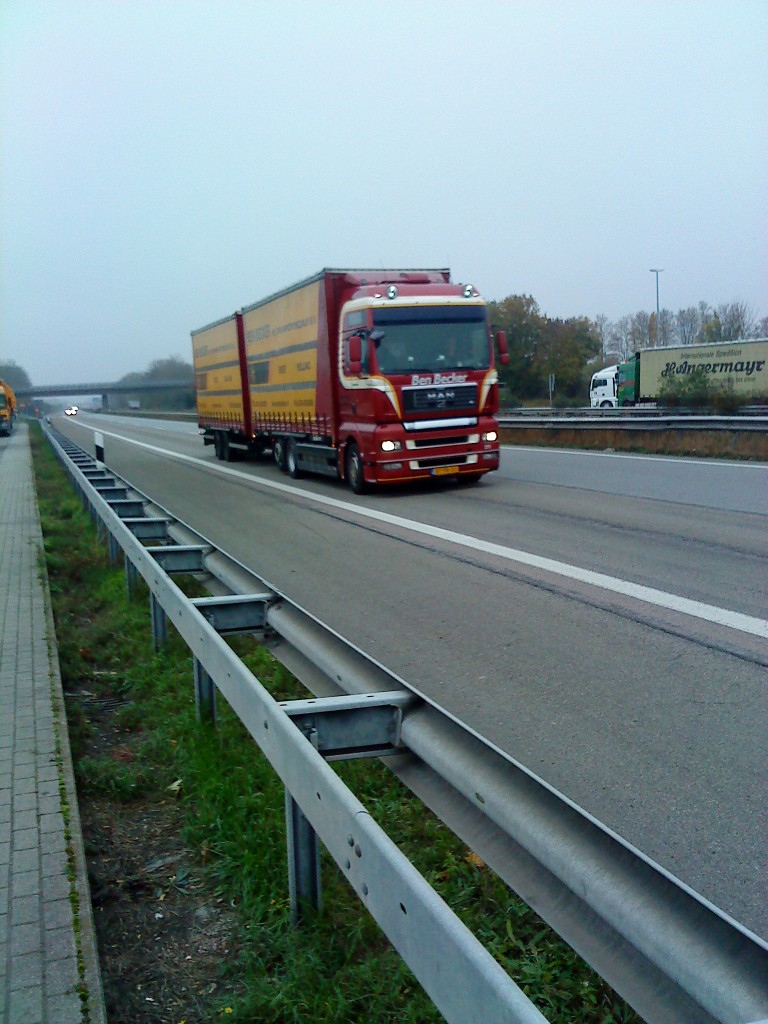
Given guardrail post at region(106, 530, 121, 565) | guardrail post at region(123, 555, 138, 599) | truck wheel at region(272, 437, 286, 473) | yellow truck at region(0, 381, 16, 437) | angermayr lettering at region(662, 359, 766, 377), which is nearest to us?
guardrail post at region(123, 555, 138, 599)

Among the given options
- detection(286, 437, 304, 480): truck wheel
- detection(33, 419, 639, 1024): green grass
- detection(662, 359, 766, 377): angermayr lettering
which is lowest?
detection(33, 419, 639, 1024): green grass

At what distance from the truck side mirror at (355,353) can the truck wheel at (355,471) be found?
1496mm

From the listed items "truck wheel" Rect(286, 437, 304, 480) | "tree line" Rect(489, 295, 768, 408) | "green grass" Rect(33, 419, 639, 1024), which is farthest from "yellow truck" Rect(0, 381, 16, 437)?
"green grass" Rect(33, 419, 639, 1024)

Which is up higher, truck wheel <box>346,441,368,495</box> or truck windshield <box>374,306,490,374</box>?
truck windshield <box>374,306,490,374</box>

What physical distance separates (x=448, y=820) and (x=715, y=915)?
1079 millimetres

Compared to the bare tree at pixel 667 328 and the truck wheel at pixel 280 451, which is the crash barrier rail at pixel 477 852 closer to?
the truck wheel at pixel 280 451

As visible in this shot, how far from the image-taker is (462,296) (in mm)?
16156

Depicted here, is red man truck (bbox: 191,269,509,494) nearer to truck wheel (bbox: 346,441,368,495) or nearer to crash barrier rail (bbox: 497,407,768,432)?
truck wheel (bbox: 346,441,368,495)

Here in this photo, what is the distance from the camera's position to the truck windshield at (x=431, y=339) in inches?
611

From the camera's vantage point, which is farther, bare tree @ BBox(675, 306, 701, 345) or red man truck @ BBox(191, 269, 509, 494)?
bare tree @ BBox(675, 306, 701, 345)

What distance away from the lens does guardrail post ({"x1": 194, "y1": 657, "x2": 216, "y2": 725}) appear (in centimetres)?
553

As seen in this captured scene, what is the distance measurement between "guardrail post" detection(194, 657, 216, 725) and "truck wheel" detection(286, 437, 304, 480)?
14.9 m

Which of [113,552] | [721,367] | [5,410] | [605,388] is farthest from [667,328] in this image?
[113,552]

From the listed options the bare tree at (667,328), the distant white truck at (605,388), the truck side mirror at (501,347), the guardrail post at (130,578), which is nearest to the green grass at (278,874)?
the guardrail post at (130,578)
